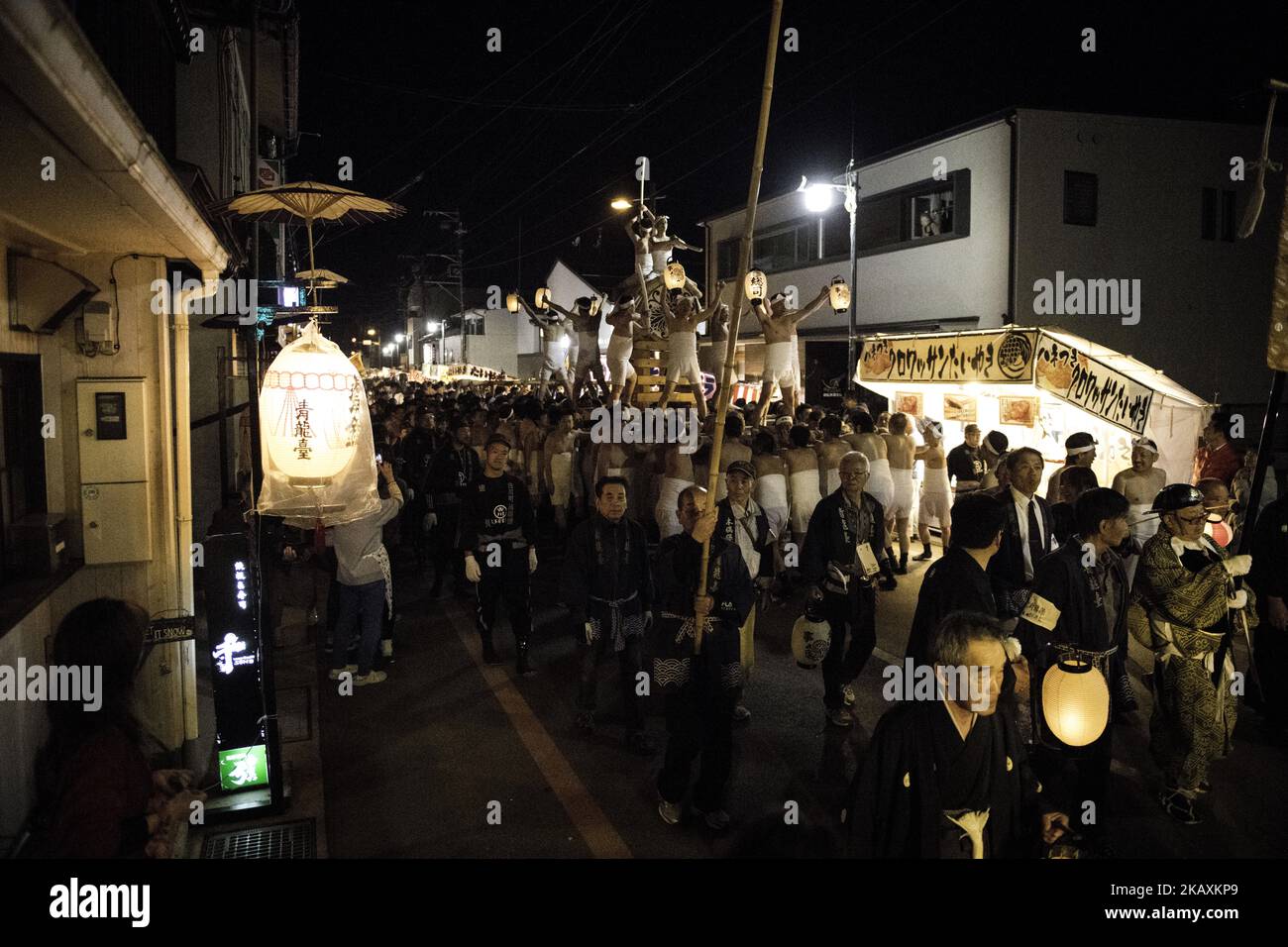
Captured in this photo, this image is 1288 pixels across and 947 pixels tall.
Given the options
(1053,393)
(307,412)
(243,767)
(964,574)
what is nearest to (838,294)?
(1053,393)

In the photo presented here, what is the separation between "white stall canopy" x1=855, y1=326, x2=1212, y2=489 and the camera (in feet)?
33.0

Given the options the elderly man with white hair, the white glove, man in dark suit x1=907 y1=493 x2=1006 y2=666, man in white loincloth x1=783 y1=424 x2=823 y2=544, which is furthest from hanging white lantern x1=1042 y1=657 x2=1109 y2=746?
man in white loincloth x1=783 y1=424 x2=823 y2=544

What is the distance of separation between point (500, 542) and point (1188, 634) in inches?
206

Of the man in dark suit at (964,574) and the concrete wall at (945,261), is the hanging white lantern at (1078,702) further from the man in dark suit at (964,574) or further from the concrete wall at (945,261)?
the concrete wall at (945,261)

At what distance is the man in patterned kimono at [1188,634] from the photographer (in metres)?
5.09

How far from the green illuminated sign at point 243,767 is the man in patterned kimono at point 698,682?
2.49 m

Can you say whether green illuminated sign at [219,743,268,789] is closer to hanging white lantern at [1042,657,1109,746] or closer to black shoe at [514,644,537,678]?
black shoe at [514,644,537,678]

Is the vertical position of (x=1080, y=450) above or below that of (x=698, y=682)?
above

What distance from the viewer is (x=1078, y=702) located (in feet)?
14.6

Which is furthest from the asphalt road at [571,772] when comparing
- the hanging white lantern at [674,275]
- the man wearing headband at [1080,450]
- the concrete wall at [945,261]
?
the concrete wall at [945,261]

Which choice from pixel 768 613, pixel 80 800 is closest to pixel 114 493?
pixel 80 800

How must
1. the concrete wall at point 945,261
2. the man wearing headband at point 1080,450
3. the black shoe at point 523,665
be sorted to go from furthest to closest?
the concrete wall at point 945,261 → the man wearing headband at point 1080,450 → the black shoe at point 523,665

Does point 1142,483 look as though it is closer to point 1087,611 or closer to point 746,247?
point 1087,611
